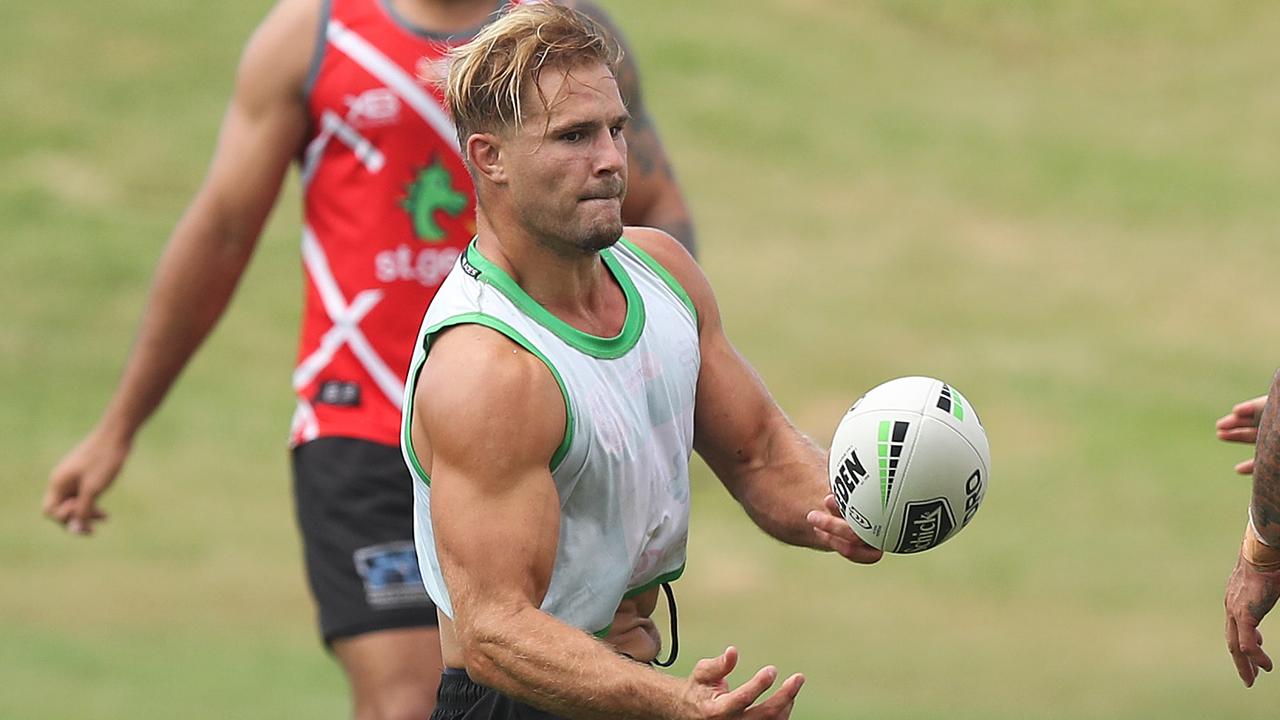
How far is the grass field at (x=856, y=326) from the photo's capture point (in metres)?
14.2

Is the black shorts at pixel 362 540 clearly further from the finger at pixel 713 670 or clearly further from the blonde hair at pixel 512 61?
the finger at pixel 713 670

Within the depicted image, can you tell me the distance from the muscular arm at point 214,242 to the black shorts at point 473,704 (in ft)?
6.54

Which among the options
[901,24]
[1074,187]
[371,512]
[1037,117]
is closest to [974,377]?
[1074,187]

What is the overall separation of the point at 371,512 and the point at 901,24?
24.2 metres

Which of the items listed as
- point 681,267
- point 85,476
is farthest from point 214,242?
point 681,267

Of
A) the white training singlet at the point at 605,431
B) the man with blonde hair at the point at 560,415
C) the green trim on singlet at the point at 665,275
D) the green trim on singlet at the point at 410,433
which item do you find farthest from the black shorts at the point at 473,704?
the green trim on singlet at the point at 665,275

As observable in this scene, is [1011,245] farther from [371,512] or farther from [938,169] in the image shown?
[371,512]

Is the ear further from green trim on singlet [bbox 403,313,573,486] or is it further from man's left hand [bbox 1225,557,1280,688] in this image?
man's left hand [bbox 1225,557,1280,688]

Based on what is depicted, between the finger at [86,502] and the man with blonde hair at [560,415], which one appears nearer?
the man with blonde hair at [560,415]

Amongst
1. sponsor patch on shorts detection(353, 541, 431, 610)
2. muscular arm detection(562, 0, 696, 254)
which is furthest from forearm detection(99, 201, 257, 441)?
muscular arm detection(562, 0, 696, 254)

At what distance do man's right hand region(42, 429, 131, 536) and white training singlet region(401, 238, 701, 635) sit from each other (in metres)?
2.12

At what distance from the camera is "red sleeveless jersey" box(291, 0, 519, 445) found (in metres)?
6.39

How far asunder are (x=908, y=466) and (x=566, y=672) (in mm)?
859

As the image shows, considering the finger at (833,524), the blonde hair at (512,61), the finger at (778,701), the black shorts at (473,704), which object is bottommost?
the black shorts at (473,704)
